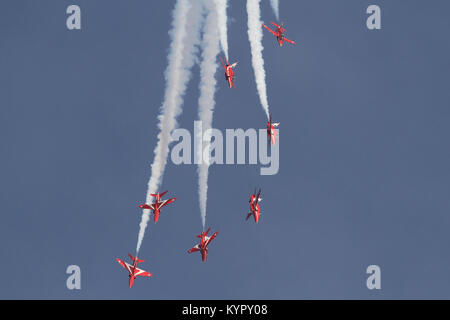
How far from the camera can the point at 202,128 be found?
54156 millimetres

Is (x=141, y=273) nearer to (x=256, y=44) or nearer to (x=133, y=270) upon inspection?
(x=133, y=270)

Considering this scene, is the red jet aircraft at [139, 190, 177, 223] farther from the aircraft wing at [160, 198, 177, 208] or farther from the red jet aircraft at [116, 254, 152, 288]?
the red jet aircraft at [116, 254, 152, 288]

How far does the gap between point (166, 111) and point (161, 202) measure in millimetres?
11117

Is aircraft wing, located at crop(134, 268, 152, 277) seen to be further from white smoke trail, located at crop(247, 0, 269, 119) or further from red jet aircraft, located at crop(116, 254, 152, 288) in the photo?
white smoke trail, located at crop(247, 0, 269, 119)

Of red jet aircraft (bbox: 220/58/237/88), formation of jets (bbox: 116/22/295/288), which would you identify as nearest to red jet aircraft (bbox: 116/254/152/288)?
formation of jets (bbox: 116/22/295/288)

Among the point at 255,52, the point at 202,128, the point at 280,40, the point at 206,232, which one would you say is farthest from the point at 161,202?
the point at 280,40

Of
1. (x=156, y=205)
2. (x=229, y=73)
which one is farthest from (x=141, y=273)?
(x=229, y=73)

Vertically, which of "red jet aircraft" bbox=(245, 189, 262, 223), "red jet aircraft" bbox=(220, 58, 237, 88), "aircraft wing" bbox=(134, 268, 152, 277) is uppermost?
"red jet aircraft" bbox=(220, 58, 237, 88)

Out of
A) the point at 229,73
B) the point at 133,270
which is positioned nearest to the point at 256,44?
the point at 229,73

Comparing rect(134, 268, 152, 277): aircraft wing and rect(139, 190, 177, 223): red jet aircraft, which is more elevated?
rect(139, 190, 177, 223): red jet aircraft

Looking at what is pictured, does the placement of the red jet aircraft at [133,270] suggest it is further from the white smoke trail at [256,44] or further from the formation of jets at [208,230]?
the white smoke trail at [256,44]

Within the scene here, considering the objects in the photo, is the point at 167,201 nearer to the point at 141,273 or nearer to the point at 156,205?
A: the point at 156,205

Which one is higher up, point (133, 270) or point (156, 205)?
point (156, 205)

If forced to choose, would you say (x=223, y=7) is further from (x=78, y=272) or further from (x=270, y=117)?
(x=78, y=272)
